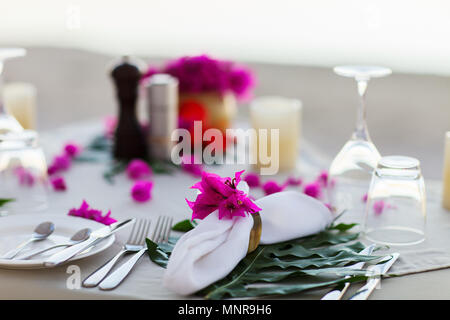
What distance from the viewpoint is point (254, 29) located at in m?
3.91

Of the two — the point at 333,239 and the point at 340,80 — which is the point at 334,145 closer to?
the point at 340,80

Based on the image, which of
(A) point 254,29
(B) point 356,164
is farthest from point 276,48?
(B) point 356,164

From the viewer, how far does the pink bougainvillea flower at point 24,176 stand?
0.98 meters

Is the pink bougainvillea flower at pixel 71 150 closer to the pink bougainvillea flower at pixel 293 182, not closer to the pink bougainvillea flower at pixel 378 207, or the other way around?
the pink bougainvillea flower at pixel 293 182

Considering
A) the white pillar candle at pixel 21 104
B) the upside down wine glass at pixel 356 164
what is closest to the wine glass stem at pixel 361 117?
the upside down wine glass at pixel 356 164

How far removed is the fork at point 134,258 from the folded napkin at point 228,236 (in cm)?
6

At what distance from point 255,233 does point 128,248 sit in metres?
0.16

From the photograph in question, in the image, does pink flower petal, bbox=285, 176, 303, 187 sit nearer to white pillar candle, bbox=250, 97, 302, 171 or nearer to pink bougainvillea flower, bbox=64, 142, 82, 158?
white pillar candle, bbox=250, 97, 302, 171

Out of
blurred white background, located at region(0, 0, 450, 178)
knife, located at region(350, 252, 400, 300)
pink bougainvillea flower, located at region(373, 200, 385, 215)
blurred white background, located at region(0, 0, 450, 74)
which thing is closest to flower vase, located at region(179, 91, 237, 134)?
pink bougainvillea flower, located at region(373, 200, 385, 215)

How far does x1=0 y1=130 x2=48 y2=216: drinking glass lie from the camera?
945mm

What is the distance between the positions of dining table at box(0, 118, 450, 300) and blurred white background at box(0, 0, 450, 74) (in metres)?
2.42
